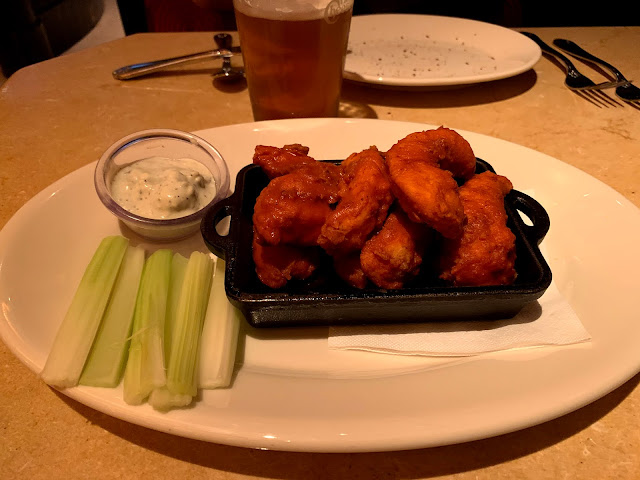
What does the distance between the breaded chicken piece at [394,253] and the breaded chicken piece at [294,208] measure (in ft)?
0.57

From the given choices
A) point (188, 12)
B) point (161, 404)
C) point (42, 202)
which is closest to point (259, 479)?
point (161, 404)

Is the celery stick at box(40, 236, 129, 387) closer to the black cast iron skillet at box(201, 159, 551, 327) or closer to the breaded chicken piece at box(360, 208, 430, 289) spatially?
the black cast iron skillet at box(201, 159, 551, 327)

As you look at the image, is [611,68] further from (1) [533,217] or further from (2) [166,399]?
(2) [166,399]

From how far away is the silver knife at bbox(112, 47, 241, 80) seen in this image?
3068 millimetres

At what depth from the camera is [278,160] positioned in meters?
1.62

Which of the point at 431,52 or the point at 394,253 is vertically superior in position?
the point at 394,253

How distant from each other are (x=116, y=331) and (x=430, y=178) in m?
1.01

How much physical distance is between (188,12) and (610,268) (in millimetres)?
5145

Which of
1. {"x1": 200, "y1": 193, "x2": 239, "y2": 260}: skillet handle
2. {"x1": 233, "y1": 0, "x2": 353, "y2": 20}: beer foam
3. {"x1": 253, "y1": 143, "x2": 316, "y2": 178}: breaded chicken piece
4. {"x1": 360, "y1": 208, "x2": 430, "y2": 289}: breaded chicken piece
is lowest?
{"x1": 200, "y1": 193, "x2": 239, "y2": 260}: skillet handle

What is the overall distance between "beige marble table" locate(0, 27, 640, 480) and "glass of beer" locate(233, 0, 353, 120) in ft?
1.42

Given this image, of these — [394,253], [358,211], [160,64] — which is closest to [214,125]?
[160,64]

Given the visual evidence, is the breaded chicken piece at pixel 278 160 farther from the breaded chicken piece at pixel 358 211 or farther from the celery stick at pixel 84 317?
the celery stick at pixel 84 317

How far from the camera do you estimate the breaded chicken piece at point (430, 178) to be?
132 cm

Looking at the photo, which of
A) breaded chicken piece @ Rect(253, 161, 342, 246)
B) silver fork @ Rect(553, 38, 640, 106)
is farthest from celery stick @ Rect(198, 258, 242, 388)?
silver fork @ Rect(553, 38, 640, 106)
